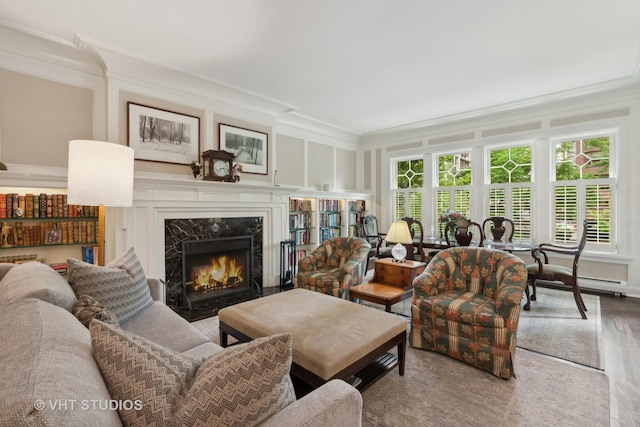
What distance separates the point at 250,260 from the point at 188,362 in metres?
3.58

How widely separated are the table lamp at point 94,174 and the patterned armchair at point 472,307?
2.50 m

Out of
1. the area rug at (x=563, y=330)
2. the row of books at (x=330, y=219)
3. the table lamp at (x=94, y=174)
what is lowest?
the area rug at (x=563, y=330)

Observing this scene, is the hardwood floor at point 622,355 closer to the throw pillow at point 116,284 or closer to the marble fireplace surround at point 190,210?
the throw pillow at point 116,284

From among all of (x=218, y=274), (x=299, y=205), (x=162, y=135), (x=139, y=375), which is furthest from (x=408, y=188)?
(x=139, y=375)

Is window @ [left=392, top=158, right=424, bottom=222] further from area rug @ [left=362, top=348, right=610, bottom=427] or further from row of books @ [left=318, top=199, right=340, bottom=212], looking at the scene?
area rug @ [left=362, top=348, right=610, bottom=427]

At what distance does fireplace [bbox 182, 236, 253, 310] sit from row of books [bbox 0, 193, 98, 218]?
3.73 feet

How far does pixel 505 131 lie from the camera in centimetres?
506

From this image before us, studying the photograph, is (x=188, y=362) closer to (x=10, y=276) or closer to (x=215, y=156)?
(x=10, y=276)

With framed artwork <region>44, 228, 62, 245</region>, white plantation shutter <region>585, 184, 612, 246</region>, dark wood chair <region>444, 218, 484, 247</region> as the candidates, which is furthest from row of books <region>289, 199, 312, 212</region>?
white plantation shutter <region>585, 184, 612, 246</region>

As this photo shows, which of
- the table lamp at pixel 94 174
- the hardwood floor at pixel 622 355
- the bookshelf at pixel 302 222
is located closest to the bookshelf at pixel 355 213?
the bookshelf at pixel 302 222

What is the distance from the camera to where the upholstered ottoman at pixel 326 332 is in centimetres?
169

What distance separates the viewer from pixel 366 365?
1.86m

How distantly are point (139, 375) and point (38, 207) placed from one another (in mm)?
3222

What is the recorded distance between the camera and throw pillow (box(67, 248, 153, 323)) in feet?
5.81
